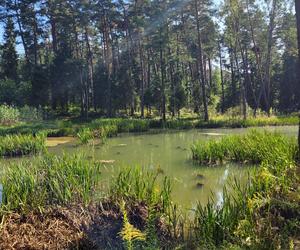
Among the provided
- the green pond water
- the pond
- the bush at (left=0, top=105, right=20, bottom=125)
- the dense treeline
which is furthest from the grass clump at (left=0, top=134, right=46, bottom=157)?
the dense treeline

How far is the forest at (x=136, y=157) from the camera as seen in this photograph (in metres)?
4.53

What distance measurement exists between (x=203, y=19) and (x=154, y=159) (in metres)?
24.4

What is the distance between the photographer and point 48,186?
583 centimetres

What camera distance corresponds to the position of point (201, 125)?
2402 centimetres

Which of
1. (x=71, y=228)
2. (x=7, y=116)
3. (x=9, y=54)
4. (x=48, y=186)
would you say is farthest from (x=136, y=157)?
(x=9, y=54)

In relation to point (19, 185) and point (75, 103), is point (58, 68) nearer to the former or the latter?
point (75, 103)

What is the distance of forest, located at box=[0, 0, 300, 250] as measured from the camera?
14.9 feet

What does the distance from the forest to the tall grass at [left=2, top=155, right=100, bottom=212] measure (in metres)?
0.02

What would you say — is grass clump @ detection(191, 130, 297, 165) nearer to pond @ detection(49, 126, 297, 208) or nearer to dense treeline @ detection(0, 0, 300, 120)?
pond @ detection(49, 126, 297, 208)

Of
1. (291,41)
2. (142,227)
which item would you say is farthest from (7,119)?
(291,41)

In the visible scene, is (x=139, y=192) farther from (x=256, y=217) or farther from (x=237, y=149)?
(x=237, y=149)

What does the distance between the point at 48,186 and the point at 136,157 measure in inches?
260

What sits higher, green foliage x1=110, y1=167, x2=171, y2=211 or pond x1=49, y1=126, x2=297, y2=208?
green foliage x1=110, y1=167, x2=171, y2=211

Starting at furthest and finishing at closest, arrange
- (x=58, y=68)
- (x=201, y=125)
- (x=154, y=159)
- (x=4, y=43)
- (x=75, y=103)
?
(x=75, y=103)
(x=4, y=43)
(x=58, y=68)
(x=201, y=125)
(x=154, y=159)
